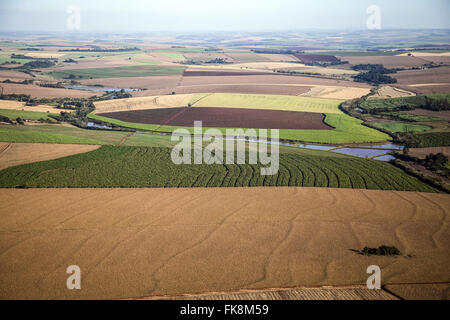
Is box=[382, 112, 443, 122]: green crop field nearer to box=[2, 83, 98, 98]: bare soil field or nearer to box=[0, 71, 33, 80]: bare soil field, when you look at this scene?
box=[2, 83, 98, 98]: bare soil field

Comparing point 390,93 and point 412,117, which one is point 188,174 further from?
point 390,93

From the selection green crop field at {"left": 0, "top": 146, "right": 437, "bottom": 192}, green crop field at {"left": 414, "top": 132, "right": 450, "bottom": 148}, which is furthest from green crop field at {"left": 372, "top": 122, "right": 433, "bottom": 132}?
green crop field at {"left": 0, "top": 146, "right": 437, "bottom": 192}

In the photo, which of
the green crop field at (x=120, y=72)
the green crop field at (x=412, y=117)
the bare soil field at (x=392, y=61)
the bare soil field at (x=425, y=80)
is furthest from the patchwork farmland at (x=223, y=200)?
the bare soil field at (x=392, y=61)

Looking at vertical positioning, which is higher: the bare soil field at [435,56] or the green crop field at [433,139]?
the bare soil field at [435,56]

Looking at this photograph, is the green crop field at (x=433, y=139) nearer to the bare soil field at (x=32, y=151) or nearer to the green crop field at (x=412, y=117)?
the green crop field at (x=412, y=117)

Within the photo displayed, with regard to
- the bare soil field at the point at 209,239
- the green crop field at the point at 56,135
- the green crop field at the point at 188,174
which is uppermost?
the green crop field at the point at 56,135

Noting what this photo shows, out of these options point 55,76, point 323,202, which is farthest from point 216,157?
point 55,76

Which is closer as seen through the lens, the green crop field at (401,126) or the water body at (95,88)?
the green crop field at (401,126)
